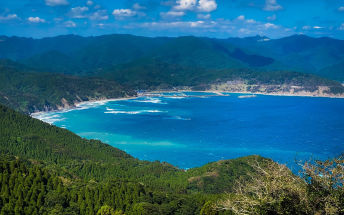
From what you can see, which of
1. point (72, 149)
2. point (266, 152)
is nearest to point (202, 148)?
point (266, 152)

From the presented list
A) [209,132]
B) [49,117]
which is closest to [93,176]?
Result: [209,132]

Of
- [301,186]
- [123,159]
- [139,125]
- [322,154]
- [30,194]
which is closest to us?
[301,186]

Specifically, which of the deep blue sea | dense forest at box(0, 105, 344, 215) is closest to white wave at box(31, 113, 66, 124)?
the deep blue sea

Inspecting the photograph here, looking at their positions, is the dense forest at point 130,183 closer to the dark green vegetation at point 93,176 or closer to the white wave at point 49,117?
the dark green vegetation at point 93,176

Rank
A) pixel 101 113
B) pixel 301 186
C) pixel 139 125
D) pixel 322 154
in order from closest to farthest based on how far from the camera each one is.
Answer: pixel 301 186 < pixel 322 154 < pixel 139 125 < pixel 101 113

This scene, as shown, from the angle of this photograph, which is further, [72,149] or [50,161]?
[72,149]

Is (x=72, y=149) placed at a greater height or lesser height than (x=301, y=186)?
lesser

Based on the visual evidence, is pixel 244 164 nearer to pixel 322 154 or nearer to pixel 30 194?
pixel 322 154

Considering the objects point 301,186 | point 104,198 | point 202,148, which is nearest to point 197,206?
point 104,198

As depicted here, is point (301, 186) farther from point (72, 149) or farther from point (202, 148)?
point (202, 148)
